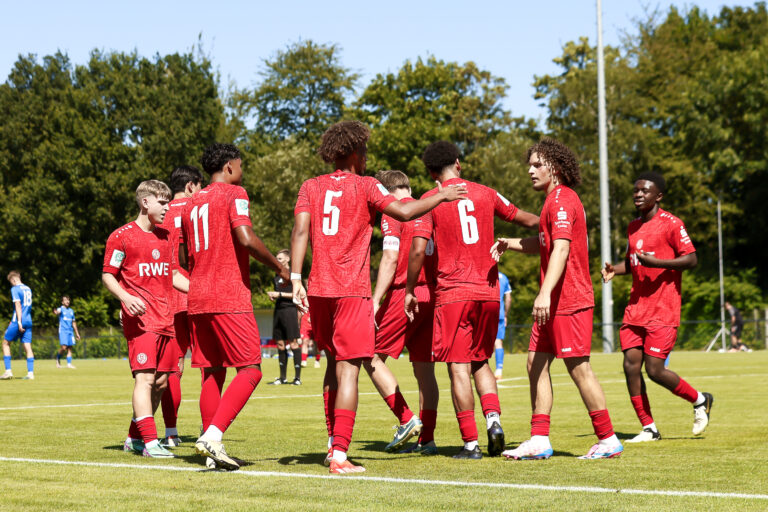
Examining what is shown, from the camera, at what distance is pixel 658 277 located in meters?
9.44

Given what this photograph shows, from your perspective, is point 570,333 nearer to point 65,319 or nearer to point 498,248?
point 498,248

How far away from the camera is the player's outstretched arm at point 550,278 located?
7312 mm

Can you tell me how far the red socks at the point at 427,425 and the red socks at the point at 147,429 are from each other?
82.7 inches

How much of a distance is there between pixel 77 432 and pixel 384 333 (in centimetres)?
327

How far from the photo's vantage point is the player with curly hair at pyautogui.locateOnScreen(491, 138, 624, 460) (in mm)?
7547

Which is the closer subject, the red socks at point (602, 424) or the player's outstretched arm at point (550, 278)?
the player's outstretched arm at point (550, 278)

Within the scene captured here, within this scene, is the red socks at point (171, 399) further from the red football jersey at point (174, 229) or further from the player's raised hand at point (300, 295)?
the player's raised hand at point (300, 295)

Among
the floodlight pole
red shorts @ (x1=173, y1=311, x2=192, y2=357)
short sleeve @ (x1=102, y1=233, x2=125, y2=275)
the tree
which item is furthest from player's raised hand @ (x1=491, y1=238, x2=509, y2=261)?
the tree

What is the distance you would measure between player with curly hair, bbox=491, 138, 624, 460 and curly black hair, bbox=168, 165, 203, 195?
2716 millimetres

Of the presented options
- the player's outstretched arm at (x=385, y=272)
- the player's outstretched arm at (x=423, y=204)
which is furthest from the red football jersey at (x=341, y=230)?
the player's outstretched arm at (x=385, y=272)

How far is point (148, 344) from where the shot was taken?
8219 millimetres

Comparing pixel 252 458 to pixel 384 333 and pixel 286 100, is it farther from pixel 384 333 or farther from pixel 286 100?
pixel 286 100

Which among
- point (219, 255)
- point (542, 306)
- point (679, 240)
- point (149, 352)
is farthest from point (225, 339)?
point (679, 240)

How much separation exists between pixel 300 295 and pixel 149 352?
1.77 meters
